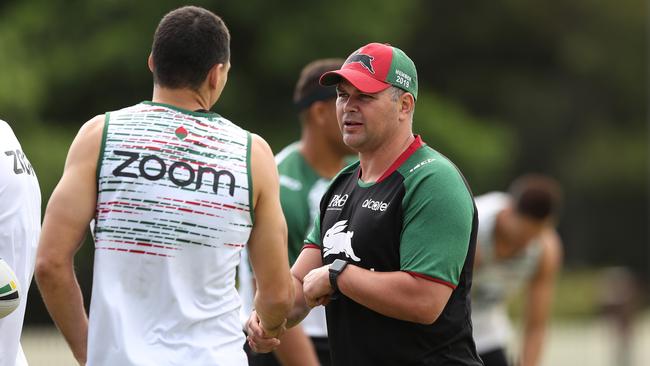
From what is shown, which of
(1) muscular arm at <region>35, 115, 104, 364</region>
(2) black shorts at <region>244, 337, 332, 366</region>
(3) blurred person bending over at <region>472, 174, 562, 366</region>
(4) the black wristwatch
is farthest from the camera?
(3) blurred person bending over at <region>472, 174, 562, 366</region>

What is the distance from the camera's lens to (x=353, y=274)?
175 inches

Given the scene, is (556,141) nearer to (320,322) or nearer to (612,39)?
(612,39)

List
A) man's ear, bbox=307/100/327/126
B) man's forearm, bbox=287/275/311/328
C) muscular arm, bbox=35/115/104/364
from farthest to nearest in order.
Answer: man's ear, bbox=307/100/327/126 < man's forearm, bbox=287/275/311/328 < muscular arm, bbox=35/115/104/364

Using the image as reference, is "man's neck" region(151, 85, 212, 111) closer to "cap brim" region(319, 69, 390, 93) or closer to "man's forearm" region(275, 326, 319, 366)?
"cap brim" region(319, 69, 390, 93)

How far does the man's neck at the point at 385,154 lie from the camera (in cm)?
465

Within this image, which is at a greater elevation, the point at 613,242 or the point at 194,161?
the point at 194,161

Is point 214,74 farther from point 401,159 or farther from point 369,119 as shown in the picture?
point 401,159

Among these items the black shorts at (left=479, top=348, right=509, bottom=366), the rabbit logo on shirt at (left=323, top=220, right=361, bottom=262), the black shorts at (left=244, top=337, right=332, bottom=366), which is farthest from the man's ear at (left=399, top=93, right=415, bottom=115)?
the black shorts at (left=479, top=348, right=509, bottom=366)

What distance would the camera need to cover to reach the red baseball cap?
15.1 ft

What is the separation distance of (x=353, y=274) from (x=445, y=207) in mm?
432

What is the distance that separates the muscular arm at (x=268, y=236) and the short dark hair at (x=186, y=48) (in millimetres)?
334

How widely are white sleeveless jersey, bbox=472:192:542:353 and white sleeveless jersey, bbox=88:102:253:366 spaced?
3.84 metres

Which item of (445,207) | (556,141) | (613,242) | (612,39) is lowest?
(613,242)

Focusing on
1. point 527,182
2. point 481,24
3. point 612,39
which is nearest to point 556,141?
point 612,39
